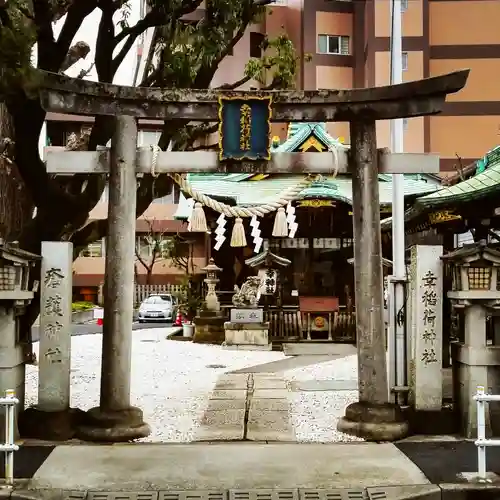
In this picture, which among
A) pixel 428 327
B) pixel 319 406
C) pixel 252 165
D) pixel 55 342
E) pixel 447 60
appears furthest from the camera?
pixel 447 60

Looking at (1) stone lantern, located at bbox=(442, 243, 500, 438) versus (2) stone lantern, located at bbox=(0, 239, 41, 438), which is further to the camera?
(1) stone lantern, located at bbox=(442, 243, 500, 438)

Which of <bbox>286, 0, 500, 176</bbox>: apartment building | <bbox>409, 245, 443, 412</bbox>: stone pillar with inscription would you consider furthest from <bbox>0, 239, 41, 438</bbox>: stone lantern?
<bbox>286, 0, 500, 176</bbox>: apartment building

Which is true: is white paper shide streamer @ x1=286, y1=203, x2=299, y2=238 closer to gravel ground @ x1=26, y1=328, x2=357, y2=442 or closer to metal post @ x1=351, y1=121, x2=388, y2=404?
gravel ground @ x1=26, y1=328, x2=357, y2=442

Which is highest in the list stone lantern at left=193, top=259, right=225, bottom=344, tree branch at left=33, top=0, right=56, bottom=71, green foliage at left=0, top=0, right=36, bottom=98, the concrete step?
tree branch at left=33, top=0, right=56, bottom=71

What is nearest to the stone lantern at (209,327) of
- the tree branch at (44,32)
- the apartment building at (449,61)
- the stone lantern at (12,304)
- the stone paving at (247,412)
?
the stone paving at (247,412)

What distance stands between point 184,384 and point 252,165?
215 inches

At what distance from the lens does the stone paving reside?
8156mm

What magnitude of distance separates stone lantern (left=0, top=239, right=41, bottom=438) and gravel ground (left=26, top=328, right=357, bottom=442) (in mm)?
1846

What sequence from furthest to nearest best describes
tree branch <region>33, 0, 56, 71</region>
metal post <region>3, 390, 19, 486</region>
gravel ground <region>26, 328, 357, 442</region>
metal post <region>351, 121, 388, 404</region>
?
tree branch <region>33, 0, 56, 71</region>, gravel ground <region>26, 328, 357, 442</region>, metal post <region>351, 121, 388, 404</region>, metal post <region>3, 390, 19, 486</region>

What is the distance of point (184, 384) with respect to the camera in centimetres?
1230

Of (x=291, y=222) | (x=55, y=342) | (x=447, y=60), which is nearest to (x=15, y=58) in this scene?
(x=55, y=342)

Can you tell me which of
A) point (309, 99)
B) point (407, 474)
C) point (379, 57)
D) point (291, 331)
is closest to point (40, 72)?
point (309, 99)

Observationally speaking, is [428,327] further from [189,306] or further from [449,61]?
[449,61]

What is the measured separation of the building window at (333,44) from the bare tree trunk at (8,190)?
2667 cm
